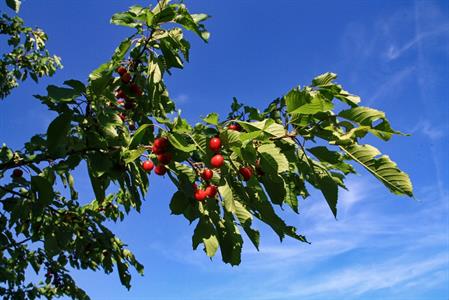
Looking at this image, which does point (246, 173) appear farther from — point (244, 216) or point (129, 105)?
point (129, 105)

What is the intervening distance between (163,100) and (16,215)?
172cm

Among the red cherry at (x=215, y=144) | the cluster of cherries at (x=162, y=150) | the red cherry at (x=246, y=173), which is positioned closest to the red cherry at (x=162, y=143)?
the cluster of cherries at (x=162, y=150)

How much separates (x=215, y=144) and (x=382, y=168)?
861 mm

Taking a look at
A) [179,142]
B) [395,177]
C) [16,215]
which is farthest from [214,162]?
[16,215]

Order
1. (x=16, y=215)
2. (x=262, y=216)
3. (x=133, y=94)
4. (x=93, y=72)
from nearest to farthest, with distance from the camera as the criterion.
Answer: (x=262, y=216), (x=93, y=72), (x=133, y=94), (x=16, y=215)

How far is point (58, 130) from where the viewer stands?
9.23 ft

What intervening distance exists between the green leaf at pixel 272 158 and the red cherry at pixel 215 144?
22cm

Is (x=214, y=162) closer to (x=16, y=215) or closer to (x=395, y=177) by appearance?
(x=395, y=177)

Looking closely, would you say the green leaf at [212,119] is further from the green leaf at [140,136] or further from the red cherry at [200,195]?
the red cherry at [200,195]

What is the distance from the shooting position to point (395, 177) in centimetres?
212

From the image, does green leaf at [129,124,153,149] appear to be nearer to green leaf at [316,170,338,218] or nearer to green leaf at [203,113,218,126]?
green leaf at [203,113,218,126]

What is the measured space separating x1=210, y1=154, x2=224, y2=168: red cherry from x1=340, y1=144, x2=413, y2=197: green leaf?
2.07ft

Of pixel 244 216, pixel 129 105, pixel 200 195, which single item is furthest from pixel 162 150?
pixel 129 105

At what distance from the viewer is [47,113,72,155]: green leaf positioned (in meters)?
2.79
